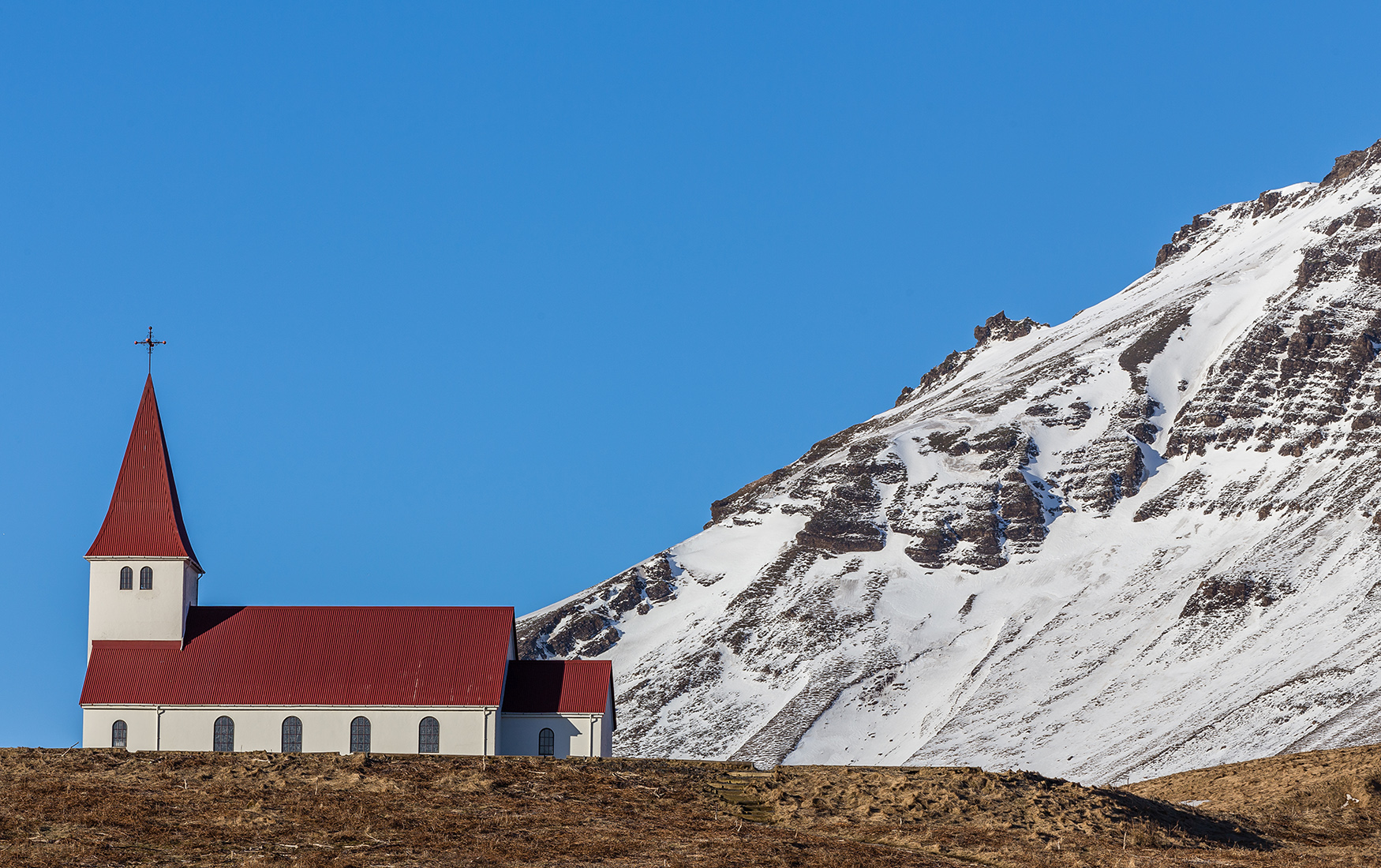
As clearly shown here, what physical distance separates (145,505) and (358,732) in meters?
17.0

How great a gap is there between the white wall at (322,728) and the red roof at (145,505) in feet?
27.8

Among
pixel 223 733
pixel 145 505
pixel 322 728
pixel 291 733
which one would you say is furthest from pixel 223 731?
pixel 145 505

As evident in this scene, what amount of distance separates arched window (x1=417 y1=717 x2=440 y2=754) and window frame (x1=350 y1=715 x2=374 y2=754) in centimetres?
204

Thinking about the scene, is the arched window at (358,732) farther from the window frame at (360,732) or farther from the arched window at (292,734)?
the arched window at (292,734)

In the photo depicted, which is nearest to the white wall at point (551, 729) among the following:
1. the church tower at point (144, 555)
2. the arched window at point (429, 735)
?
the arched window at point (429, 735)

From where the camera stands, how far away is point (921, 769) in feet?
163

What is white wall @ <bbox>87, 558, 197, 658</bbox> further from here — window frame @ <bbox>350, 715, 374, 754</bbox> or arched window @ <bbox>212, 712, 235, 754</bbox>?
window frame @ <bbox>350, 715, 374, 754</bbox>

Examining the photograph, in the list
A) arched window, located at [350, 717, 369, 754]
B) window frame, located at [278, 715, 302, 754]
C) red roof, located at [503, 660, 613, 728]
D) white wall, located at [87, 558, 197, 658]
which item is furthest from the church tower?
red roof, located at [503, 660, 613, 728]

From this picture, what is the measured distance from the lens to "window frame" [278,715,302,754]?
252 ft

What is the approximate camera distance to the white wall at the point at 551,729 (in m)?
77.8

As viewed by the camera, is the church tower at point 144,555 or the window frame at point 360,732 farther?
the church tower at point 144,555

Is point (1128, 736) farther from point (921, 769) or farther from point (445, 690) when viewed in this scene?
point (921, 769)

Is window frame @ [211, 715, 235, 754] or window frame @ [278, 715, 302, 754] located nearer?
window frame @ [278, 715, 302, 754]

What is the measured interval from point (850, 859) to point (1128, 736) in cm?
16836
